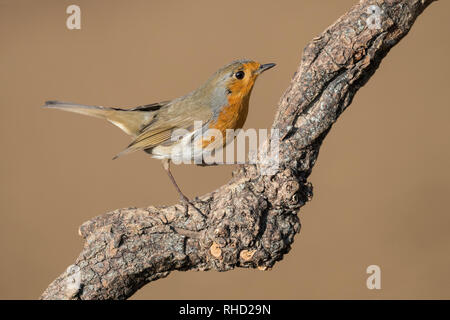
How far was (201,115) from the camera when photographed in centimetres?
259

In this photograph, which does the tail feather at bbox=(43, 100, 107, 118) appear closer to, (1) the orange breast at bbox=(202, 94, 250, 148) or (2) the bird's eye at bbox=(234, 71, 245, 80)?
(1) the orange breast at bbox=(202, 94, 250, 148)

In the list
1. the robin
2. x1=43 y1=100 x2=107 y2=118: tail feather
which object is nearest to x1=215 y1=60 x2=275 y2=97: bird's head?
the robin

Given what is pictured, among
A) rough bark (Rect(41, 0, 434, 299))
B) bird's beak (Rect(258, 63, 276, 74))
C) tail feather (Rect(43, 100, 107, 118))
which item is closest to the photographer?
rough bark (Rect(41, 0, 434, 299))

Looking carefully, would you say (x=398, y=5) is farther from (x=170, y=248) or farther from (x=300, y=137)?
(x=170, y=248)

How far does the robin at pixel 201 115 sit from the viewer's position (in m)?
2.54

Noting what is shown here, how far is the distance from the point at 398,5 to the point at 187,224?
4.16 feet

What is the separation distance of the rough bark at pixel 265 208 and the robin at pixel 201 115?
0.60m

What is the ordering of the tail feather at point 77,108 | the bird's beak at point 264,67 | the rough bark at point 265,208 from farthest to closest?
the tail feather at point 77,108 → the bird's beak at point 264,67 → the rough bark at point 265,208

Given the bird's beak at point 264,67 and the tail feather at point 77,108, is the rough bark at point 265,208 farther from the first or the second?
the tail feather at point 77,108

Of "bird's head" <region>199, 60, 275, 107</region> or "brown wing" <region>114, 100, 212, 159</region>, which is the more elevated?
"bird's head" <region>199, 60, 275, 107</region>

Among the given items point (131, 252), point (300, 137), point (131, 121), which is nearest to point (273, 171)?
point (300, 137)

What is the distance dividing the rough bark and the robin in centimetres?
60

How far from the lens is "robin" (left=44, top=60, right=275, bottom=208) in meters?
2.54

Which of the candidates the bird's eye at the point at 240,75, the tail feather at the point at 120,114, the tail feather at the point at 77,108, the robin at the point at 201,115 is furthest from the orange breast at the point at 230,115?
the tail feather at the point at 77,108
